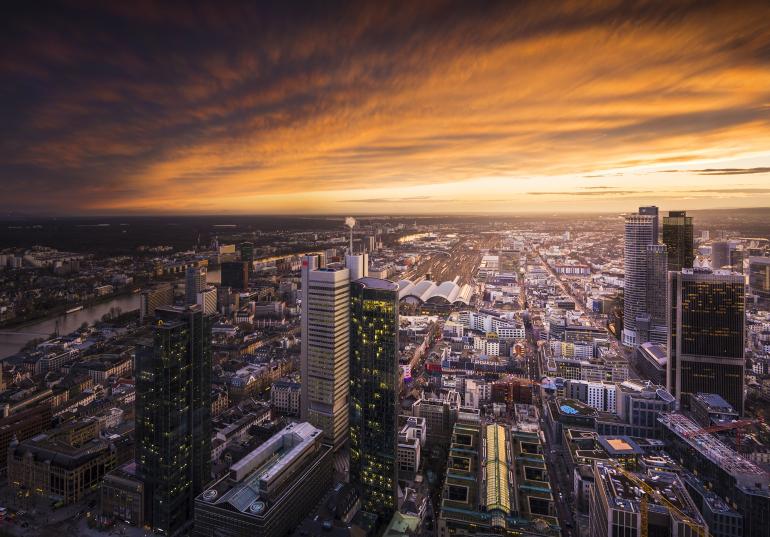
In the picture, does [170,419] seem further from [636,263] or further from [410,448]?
[636,263]

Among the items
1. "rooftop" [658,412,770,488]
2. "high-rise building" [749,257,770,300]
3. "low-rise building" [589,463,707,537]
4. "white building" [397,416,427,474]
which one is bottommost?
"white building" [397,416,427,474]

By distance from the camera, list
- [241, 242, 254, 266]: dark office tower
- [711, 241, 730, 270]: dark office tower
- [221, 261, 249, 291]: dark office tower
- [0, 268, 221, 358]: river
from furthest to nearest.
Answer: [241, 242, 254, 266]: dark office tower → [221, 261, 249, 291]: dark office tower → [711, 241, 730, 270]: dark office tower → [0, 268, 221, 358]: river

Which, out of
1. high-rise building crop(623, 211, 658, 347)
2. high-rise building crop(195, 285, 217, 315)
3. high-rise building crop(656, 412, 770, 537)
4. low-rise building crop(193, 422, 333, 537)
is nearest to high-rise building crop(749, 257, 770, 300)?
high-rise building crop(623, 211, 658, 347)

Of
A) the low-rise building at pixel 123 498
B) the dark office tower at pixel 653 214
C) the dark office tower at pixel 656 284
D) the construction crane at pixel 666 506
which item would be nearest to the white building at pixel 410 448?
the construction crane at pixel 666 506

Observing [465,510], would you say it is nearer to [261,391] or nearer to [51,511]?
[51,511]

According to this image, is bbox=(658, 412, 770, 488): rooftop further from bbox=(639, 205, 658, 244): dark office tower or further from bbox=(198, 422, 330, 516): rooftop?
bbox=(639, 205, 658, 244): dark office tower

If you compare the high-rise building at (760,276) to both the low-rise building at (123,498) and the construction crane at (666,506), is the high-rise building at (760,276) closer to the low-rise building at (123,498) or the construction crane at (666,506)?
the construction crane at (666,506)
